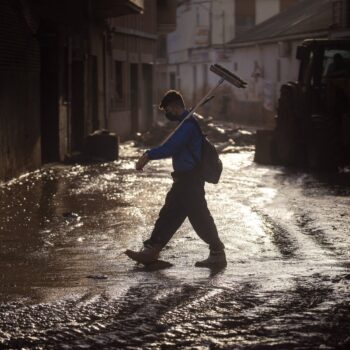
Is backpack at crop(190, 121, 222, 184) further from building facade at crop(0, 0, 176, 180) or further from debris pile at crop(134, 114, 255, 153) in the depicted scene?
debris pile at crop(134, 114, 255, 153)

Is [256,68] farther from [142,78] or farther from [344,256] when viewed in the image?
[344,256]

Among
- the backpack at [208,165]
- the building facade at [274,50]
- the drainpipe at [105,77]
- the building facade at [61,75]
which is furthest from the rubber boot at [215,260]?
the building facade at [274,50]

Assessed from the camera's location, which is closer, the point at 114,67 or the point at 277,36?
the point at 114,67

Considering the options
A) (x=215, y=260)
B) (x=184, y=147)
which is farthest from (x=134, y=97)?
(x=215, y=260)

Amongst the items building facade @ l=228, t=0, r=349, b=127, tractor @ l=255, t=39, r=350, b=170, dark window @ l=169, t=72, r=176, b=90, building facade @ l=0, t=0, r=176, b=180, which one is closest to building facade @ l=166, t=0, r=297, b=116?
building facade @ l=228, t=0, r=349, b=127

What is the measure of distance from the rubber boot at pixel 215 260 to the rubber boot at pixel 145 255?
0.39 m

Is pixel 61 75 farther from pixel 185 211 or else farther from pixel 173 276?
pixel 173 276

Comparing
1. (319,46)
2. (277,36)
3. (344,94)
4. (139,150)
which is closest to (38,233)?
(344,94)

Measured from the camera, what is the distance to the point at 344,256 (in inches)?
362

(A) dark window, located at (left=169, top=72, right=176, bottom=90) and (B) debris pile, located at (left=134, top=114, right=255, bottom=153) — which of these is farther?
(A) dark window, located at (left=169, top=72, right=176, bottom=90)

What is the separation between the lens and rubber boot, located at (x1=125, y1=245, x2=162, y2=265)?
9.00 meters

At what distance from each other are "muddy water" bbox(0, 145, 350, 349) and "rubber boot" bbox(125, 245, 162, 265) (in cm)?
13

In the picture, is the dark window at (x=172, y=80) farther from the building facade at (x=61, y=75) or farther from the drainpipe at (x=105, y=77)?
the drainpipe at (x=105, y=77)

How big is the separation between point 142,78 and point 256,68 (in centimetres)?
1214
